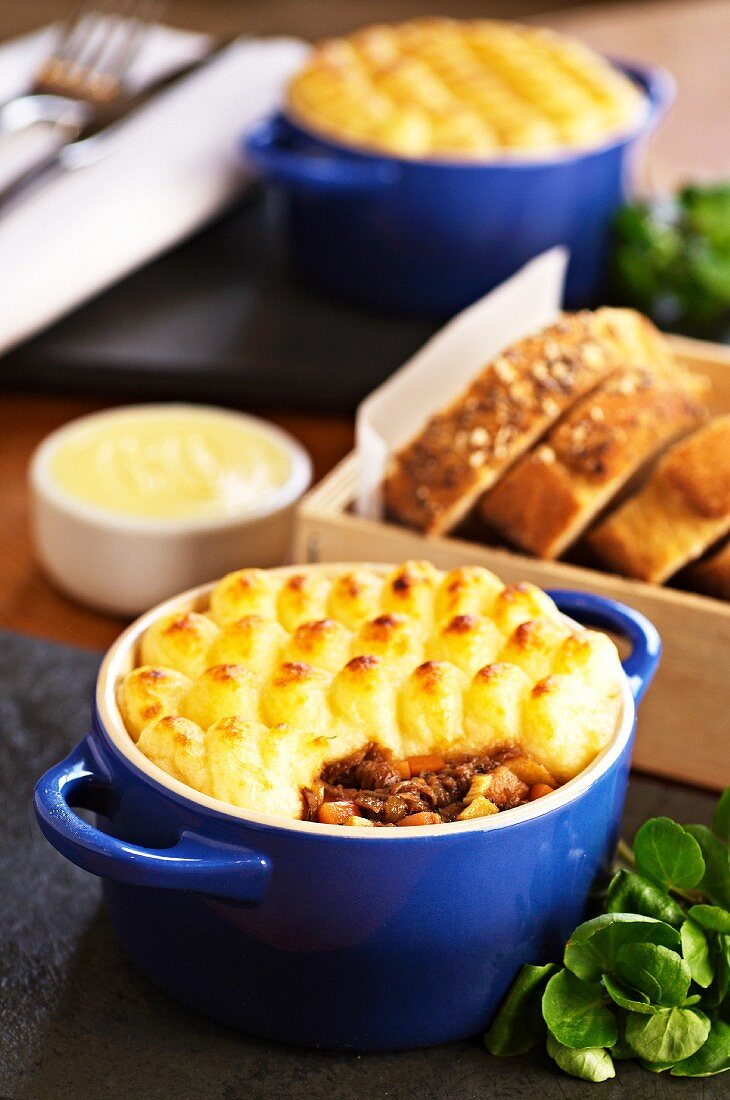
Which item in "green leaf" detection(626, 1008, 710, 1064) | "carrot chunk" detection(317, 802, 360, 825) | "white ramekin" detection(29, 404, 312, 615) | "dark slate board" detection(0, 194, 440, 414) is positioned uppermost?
"carrot chunk" detection(317, 802, 360, 825)

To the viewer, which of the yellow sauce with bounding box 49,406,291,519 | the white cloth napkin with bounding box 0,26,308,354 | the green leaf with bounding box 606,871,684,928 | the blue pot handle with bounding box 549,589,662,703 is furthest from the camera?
the white cloth napkin with bounding box 0,26,308,354

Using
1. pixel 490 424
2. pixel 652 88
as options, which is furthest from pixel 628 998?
pixel 652 88

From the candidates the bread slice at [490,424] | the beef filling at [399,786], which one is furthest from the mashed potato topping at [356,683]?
the bread slice at [490,424]

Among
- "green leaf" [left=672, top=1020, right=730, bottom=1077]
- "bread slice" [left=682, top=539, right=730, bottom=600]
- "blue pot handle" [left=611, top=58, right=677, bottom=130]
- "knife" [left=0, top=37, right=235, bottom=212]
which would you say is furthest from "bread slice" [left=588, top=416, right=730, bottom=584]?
"knife" [left=0, top=37, right=235, bottom=212]

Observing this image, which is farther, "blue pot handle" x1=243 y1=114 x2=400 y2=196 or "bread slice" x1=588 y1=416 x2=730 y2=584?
"blue pot handle" x1=243 y1=114 x2=400 y2=196

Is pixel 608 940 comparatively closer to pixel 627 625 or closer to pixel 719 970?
pixel 719 970

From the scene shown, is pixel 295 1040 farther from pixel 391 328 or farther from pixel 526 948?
pixel 391 328

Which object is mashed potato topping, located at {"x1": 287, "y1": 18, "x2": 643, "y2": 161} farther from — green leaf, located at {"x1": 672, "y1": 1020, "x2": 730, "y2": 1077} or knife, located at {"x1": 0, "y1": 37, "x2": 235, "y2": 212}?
green leaf, located at {"x1": 672, "y1": 1020, "x2": 730, "y2": 1077}
